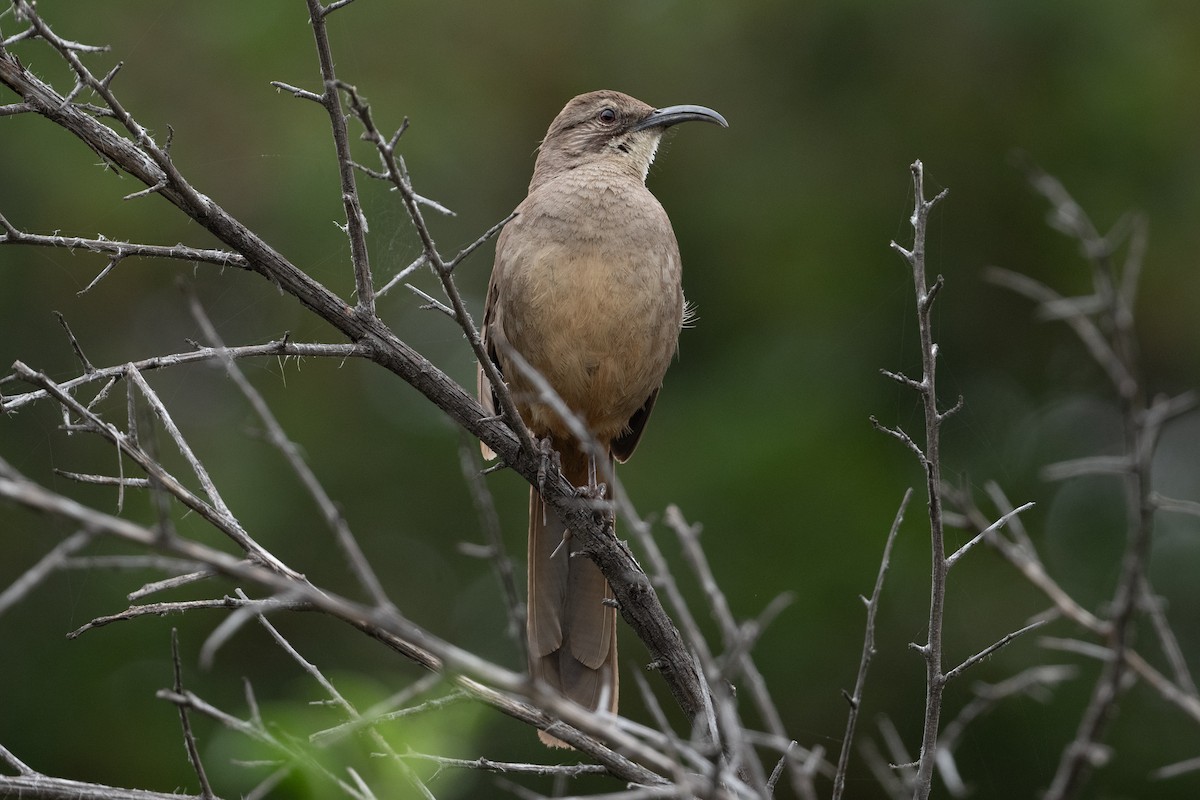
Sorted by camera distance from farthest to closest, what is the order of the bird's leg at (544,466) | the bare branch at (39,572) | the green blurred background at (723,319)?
the green blurred background at (723,319), the bird's leg at (544,466), the bare branch at (39,572)

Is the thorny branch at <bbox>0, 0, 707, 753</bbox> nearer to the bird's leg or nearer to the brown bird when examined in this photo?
the bird's leg

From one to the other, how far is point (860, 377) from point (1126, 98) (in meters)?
2.23

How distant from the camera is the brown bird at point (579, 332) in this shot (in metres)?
4.05

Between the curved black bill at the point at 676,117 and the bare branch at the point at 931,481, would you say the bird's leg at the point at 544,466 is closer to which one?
the bare branch at the point at 931,481

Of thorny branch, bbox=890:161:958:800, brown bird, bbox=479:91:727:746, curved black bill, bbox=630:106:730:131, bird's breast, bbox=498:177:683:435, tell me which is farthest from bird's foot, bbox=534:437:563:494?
curved black bill, bbox=630:106:730:131

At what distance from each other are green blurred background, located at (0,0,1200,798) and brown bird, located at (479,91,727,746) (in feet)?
5.31

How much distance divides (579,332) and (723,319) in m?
3.92

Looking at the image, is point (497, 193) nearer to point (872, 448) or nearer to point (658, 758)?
point (872, 448)

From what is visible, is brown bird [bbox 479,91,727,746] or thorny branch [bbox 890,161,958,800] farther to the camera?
brown bird [bbox 479,91,727,746]

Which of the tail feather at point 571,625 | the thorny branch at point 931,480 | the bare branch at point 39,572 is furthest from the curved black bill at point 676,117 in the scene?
the bare branch at point 39,572

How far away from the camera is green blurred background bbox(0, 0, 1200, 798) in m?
6.38

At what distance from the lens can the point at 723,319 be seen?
787 centimetres

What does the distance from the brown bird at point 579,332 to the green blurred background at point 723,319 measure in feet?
5.31

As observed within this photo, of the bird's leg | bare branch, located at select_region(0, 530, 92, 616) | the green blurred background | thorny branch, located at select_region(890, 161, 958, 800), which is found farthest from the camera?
the green blurred background
